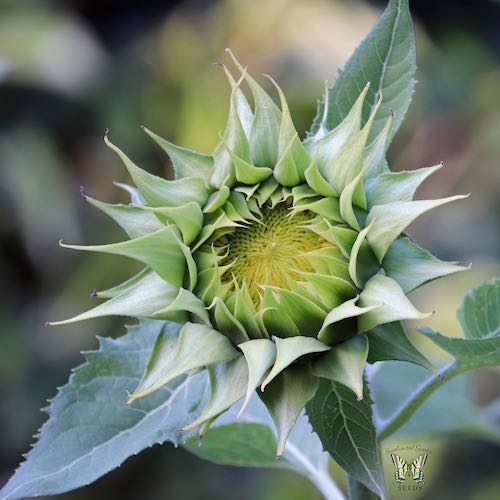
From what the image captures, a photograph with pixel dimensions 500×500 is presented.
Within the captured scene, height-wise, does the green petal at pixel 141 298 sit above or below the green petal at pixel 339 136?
below

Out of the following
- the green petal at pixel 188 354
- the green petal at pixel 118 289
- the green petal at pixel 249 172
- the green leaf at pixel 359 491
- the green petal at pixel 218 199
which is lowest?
the green leaf at pixel 359 491

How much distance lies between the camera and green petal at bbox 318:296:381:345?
40.4 inches

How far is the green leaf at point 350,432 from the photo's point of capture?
1.05 metres

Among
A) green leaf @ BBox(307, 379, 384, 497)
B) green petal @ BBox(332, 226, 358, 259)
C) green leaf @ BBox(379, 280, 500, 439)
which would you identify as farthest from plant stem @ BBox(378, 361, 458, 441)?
green petal @ BBox(332, 226, 358, 259)

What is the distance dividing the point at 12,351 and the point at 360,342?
3310mm

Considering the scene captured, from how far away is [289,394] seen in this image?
1029 millimetres

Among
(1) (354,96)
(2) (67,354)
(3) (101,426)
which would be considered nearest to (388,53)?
(1) (354,96)

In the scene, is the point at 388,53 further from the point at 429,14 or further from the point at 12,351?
the point at 429,14

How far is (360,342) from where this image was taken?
1.04 metres

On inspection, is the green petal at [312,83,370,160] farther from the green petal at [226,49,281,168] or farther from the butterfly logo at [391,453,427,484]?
the butterfly logo at [391,453,427,484]

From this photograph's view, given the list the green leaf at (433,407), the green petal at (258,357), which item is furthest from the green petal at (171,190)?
the green leaf at (433,407)

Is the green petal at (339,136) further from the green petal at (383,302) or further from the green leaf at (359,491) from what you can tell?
the green leaf at (359,491)

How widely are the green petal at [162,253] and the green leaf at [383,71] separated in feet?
1.03

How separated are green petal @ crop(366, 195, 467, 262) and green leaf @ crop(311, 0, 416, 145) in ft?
0.79
